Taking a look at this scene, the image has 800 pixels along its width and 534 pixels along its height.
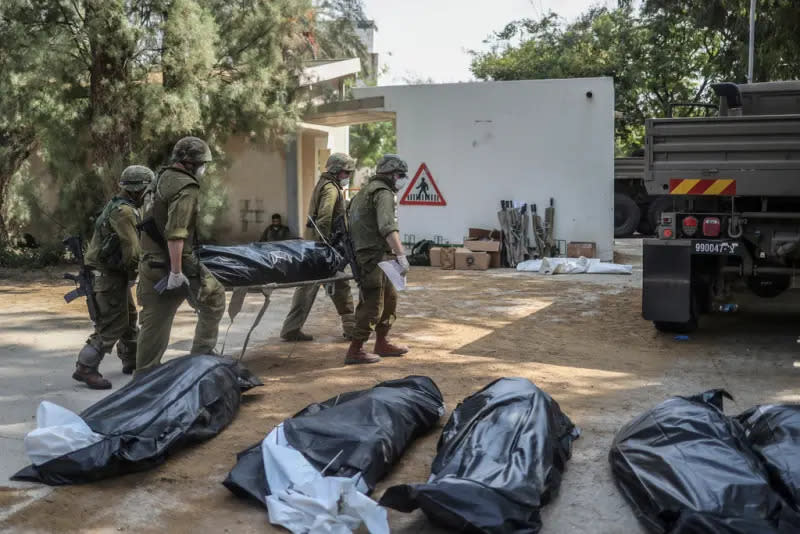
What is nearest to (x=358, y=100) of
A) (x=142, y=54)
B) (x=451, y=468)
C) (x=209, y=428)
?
(x=142, y=54)

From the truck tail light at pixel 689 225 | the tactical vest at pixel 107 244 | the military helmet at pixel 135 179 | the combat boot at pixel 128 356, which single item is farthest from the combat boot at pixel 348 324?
the truck tail light at pixel 689 225

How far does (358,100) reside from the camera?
15.7 meters

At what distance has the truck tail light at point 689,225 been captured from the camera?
7.37m

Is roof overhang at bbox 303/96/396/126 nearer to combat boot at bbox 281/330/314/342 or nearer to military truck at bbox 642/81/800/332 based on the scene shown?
combat boot at bbox 281/330/314/342

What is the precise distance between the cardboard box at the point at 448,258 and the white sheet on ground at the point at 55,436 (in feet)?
34.3

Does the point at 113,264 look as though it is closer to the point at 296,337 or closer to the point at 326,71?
the point at 296,337

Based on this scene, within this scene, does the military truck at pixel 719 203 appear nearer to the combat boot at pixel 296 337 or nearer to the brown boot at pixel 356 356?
the brown boot at pixel 356 356

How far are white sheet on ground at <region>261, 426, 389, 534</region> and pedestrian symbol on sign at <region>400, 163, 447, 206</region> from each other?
38.3 ft

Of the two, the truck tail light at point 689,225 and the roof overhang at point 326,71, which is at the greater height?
the roof overhang at point 326,71

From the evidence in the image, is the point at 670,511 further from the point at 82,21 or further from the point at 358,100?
the point at 358,100

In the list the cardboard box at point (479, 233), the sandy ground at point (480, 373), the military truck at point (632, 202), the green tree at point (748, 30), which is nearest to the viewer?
the sandy ground at point (480, 373)

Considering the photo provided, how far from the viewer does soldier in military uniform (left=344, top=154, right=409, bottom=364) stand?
264 inches

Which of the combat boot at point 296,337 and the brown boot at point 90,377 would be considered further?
the combat boot at point 296,337

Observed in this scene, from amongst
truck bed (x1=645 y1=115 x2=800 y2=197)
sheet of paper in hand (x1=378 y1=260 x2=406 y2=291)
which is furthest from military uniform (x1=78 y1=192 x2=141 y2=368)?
truck bed (x1=645 y1=115 x2=800 y2=197)
